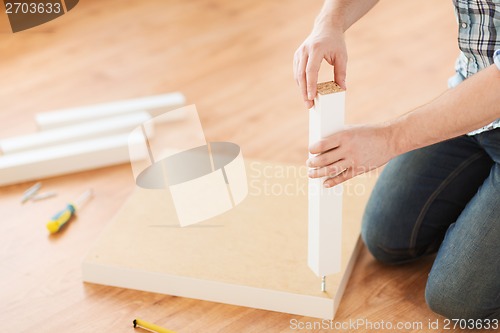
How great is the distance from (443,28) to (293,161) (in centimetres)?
111

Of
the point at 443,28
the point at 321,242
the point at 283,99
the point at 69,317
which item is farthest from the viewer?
the point at 443,28

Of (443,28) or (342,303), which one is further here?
(443,28)

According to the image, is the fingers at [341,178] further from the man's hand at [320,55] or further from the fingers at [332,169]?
the man's hand at [320,55]

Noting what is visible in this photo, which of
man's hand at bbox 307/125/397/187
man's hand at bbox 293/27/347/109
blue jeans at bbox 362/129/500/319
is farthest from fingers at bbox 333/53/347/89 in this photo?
blue jeans at bbox 362/129/500/319

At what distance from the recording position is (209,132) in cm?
211

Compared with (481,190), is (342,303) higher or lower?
lower

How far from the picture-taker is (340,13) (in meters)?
1.42

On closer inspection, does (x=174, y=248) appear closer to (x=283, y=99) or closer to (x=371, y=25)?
(x=283, y=99)

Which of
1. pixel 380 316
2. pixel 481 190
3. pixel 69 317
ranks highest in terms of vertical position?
pixel 481 190

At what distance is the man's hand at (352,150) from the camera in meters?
1.21

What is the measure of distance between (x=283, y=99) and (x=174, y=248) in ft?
2.81

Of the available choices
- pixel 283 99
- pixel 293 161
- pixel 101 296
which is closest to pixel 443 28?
pixel 283 99

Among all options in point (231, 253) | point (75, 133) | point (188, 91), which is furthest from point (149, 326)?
point (188, 91)

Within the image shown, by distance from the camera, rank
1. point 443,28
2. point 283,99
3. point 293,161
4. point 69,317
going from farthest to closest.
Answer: point 443,28
point 283,99
point 293,161
point 69,317
